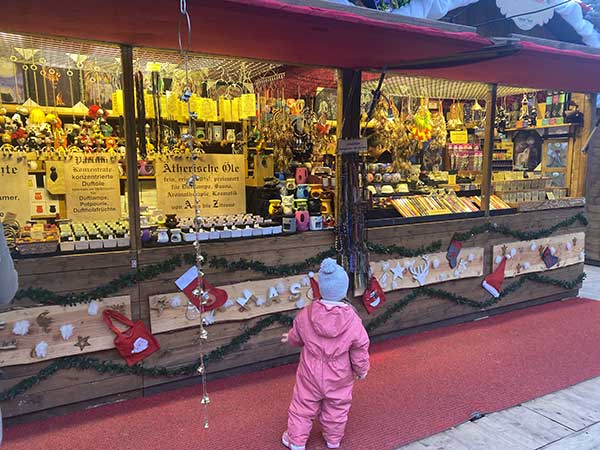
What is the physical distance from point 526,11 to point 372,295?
3.28 metres

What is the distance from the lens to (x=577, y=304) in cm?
548

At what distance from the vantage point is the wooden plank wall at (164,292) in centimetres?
297

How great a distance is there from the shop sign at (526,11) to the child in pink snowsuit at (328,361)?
363cm

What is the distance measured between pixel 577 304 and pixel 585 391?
2.42 m

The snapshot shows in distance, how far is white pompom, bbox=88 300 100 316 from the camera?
3.07 meters

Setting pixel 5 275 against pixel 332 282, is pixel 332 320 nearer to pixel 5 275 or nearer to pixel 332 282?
pixel 332 282

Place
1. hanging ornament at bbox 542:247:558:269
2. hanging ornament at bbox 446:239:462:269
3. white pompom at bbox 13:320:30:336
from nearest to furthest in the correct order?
white pompom at bbox 13:320:30:336
hanging ornament at bbox 446:239:462:269
hanging ornament at bbox 542:247:558:269

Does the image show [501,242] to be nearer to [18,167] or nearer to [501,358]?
[501,358]

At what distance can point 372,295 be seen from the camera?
4.20 meters

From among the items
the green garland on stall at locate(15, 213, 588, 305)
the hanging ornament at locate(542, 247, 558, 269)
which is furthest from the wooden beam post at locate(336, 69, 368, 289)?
the hanging ornament at locate(542, 247, 558, 269)

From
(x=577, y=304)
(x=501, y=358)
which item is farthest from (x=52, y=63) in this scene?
(x=577, y=304)

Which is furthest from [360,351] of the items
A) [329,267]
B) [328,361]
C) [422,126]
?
[422,126]

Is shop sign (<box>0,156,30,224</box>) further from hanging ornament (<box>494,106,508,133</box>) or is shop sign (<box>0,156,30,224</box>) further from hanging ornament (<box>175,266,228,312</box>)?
hanging ornament (<box>494,106,508,133</box>)

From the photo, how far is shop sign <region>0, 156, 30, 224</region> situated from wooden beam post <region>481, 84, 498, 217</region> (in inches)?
162
